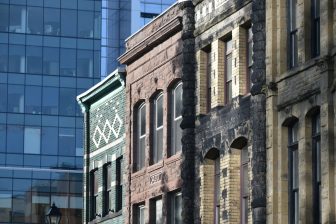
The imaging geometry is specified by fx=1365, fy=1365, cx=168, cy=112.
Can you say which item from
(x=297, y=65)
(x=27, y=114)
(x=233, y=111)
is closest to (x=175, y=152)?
(x=233, y=111)

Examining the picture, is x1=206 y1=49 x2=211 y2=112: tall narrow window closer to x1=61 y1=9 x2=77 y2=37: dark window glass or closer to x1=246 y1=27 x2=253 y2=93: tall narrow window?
x1=246 y1=27 x2=253 y2=93: tall narrow window

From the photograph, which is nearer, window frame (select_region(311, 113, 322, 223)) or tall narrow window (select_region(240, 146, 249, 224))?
window frame (select_region(311, 113, 322, 223))

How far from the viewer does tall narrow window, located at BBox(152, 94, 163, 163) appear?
150ft

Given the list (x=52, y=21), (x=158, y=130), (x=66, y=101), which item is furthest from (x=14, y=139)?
(x=158, y=130)

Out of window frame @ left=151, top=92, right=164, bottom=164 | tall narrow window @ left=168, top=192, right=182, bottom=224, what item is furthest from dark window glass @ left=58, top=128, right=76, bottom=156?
tall narrow window @ left=168, top=192, right=182, bottom=224

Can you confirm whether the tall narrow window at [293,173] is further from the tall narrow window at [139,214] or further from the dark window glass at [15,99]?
the dark window glass at [15,99]

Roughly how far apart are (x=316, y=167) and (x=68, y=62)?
81.0 meters

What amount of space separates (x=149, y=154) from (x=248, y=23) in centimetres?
922

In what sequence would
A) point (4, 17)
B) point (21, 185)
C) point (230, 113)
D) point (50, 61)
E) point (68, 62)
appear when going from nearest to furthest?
point (230, 113)
point (21, 185)
point (50, 61)
point (68, 62)
point (4, 17)

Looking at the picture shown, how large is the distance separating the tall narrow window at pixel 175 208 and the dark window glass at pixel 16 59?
229 feet

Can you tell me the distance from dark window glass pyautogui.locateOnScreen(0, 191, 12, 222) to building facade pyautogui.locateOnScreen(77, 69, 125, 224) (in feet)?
169

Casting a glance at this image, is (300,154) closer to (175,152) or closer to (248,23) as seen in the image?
(248,23)

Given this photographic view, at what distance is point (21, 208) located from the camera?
346ft

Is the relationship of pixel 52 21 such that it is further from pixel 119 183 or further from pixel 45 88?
pixel 119 183
